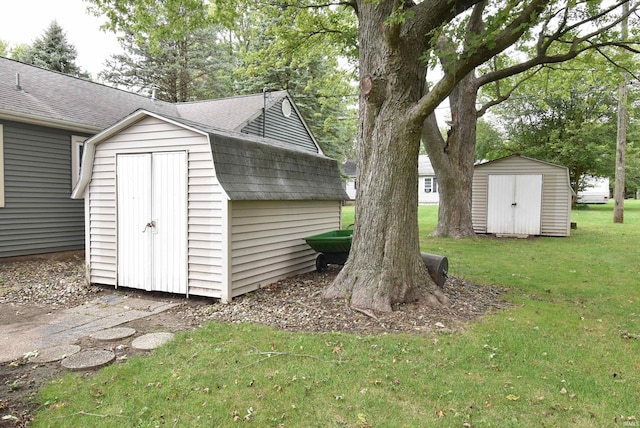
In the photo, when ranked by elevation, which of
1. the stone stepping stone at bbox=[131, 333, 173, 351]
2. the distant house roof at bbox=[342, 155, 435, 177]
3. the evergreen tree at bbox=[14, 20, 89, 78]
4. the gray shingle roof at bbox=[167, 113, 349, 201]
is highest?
the evergreen tree at bbox=[14, 20, 89, 78]

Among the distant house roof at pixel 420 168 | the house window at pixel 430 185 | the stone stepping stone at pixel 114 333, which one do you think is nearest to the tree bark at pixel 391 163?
the stone stepping stone at pixel 114 333

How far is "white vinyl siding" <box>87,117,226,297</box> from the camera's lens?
221 inches

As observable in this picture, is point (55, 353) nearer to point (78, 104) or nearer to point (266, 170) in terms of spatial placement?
point (266, 170)

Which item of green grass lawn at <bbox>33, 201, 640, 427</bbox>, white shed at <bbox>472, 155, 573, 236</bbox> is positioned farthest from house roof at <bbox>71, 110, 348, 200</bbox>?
white shed at <bbox>472, 155, 573, 236</bbox>

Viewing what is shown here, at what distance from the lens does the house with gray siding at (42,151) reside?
332 inches

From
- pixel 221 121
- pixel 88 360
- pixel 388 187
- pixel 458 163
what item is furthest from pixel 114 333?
pixel 458 163

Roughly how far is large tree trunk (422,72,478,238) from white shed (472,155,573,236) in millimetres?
1615

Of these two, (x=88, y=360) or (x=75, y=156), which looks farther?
(x=75, y=156)

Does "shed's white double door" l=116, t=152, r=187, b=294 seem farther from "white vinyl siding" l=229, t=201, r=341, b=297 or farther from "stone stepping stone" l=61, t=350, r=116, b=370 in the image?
"stone stepping stone" l=61, t=350, r=116, b=370

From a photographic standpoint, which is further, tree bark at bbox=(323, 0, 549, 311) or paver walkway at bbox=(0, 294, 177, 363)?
tree bark at bbox=(323, 0, 549, 311)

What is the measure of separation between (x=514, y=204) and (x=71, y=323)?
13601 millimetres

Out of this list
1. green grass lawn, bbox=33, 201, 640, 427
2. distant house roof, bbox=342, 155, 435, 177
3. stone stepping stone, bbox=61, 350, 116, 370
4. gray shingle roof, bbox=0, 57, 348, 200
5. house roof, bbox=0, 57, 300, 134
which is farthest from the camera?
distant house roof, bbox=342, 155, 435, 177

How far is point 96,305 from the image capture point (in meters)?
5.64

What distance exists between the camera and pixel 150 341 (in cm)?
416
